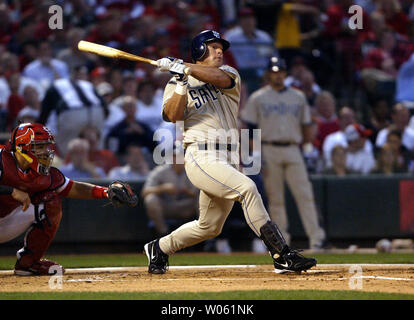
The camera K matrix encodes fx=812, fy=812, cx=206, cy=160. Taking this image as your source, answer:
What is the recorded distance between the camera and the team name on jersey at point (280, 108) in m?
9.88

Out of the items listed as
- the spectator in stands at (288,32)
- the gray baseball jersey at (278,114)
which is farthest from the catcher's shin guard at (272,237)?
the spectator in stands at (288,32)

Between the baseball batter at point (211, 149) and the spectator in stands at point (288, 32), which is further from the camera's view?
the spectator in stands at point (288, 32)

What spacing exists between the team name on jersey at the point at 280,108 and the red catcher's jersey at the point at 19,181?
3.93m

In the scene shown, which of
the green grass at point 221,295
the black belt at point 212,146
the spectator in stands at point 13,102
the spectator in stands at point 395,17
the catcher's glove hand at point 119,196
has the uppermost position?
the spectator in stands at point 395,17

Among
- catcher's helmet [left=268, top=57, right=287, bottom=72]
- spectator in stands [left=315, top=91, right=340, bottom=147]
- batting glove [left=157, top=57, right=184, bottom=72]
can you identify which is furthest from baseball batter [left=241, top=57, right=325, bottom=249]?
batting glove [left=157, top=57, right=184, bottom=72]

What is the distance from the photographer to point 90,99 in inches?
433

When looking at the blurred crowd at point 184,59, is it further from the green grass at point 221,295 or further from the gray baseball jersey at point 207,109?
the green grass at point 221,295

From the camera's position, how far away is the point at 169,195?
10.4m

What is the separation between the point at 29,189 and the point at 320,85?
7767mm

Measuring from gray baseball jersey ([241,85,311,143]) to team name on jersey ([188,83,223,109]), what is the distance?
355cm

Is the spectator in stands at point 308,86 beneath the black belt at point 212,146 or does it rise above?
above

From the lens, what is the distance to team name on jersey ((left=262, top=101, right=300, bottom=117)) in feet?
32.4

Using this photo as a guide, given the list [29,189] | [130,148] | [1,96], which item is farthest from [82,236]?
[29,189]

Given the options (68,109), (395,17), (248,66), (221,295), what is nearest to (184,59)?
(248,66)
